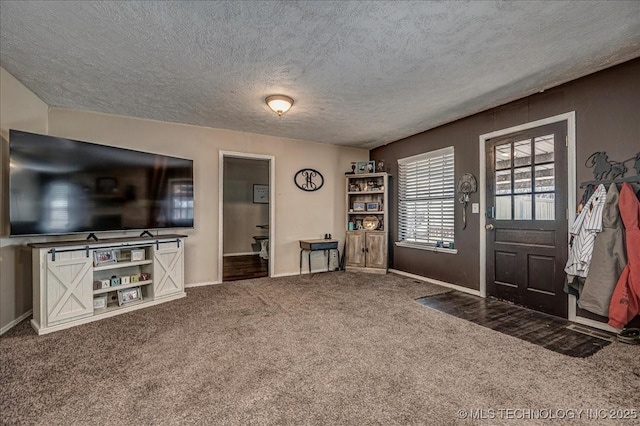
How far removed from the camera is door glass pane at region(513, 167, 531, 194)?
11.0 feet

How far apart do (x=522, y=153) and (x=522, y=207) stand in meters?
0.64

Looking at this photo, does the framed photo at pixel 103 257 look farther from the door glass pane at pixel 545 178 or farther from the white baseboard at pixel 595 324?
the white baseboard at pixel 595 324

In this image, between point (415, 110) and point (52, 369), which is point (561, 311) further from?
point (52, 369)

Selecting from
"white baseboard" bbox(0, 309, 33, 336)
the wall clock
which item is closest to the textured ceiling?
the wall clock

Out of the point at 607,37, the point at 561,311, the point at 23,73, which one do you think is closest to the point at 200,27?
the point at 23,73

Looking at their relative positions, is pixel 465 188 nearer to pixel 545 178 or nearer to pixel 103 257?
pixel 545 178

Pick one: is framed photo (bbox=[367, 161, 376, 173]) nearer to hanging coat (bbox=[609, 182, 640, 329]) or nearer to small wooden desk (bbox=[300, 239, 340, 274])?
small wooden desk (bbox=[300, 239, 340, 274])

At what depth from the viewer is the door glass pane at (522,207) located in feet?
11.0

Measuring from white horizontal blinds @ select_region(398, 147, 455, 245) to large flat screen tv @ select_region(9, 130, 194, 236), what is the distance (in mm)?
3558

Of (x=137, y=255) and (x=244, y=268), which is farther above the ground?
(x=137, y=255)

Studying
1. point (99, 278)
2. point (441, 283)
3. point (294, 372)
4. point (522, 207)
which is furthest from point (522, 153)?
point (99, 278)

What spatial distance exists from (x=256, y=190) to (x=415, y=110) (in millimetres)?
5157

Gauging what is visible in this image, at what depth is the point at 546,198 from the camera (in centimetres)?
318

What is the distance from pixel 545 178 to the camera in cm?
320
